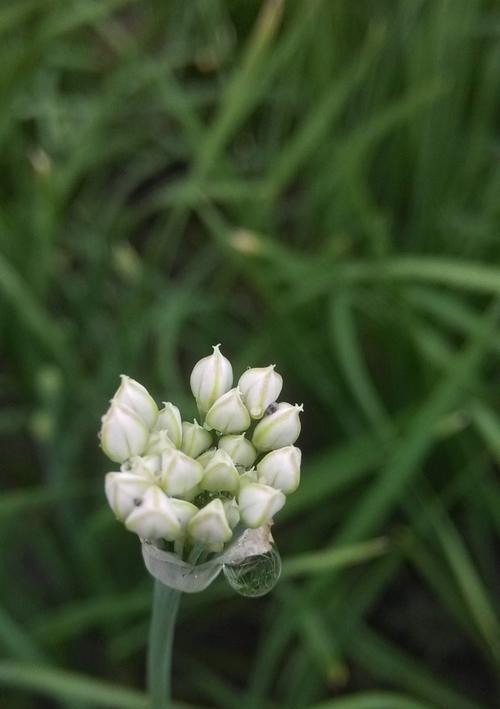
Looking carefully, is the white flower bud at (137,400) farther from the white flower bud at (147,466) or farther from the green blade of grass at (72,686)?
the green blade of grass at (72,686)

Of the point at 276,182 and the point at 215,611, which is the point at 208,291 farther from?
the point at 215,611

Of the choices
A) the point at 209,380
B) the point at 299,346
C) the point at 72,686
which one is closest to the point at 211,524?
the point at 209,380

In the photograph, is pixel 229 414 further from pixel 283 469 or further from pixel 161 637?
pixel 161 637

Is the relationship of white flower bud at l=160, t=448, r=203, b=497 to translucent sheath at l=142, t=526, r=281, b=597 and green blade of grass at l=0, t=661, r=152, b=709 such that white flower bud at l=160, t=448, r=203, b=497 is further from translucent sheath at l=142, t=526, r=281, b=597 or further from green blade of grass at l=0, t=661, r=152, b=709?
green blade of grass at l=0, t=661, r=152, b=709

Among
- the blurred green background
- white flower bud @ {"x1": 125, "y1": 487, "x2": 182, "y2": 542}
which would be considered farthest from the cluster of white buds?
the blurred green background

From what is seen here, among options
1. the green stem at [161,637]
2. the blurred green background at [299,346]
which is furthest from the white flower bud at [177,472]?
the blurred green background at [299,346]
